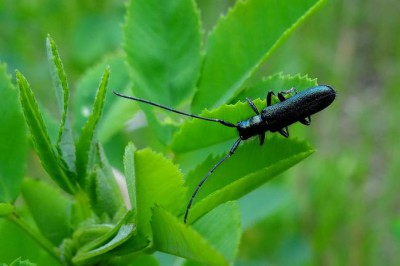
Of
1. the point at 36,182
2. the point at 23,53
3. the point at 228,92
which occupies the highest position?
the point at 23,53

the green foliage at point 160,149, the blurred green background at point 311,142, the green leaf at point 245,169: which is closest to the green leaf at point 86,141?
the green foliage at point 160,149

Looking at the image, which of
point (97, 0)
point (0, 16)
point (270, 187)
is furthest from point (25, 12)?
point (270, 187)

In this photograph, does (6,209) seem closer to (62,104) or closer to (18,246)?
(18,246)

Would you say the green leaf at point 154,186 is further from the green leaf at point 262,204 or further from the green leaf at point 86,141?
the green leaf at point 262,204

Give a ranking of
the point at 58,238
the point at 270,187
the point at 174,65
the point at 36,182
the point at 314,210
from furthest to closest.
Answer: the point at 314,210 < the point at 270,187 < the point at 174,65 < the point at 36,182 < the point at 58,238

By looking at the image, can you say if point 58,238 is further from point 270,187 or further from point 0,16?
point 0,16

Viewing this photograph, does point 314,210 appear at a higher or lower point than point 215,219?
higher

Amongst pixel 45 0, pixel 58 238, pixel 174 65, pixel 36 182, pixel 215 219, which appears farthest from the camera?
pixel 45 0

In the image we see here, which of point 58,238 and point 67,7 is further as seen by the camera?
point 67,7
